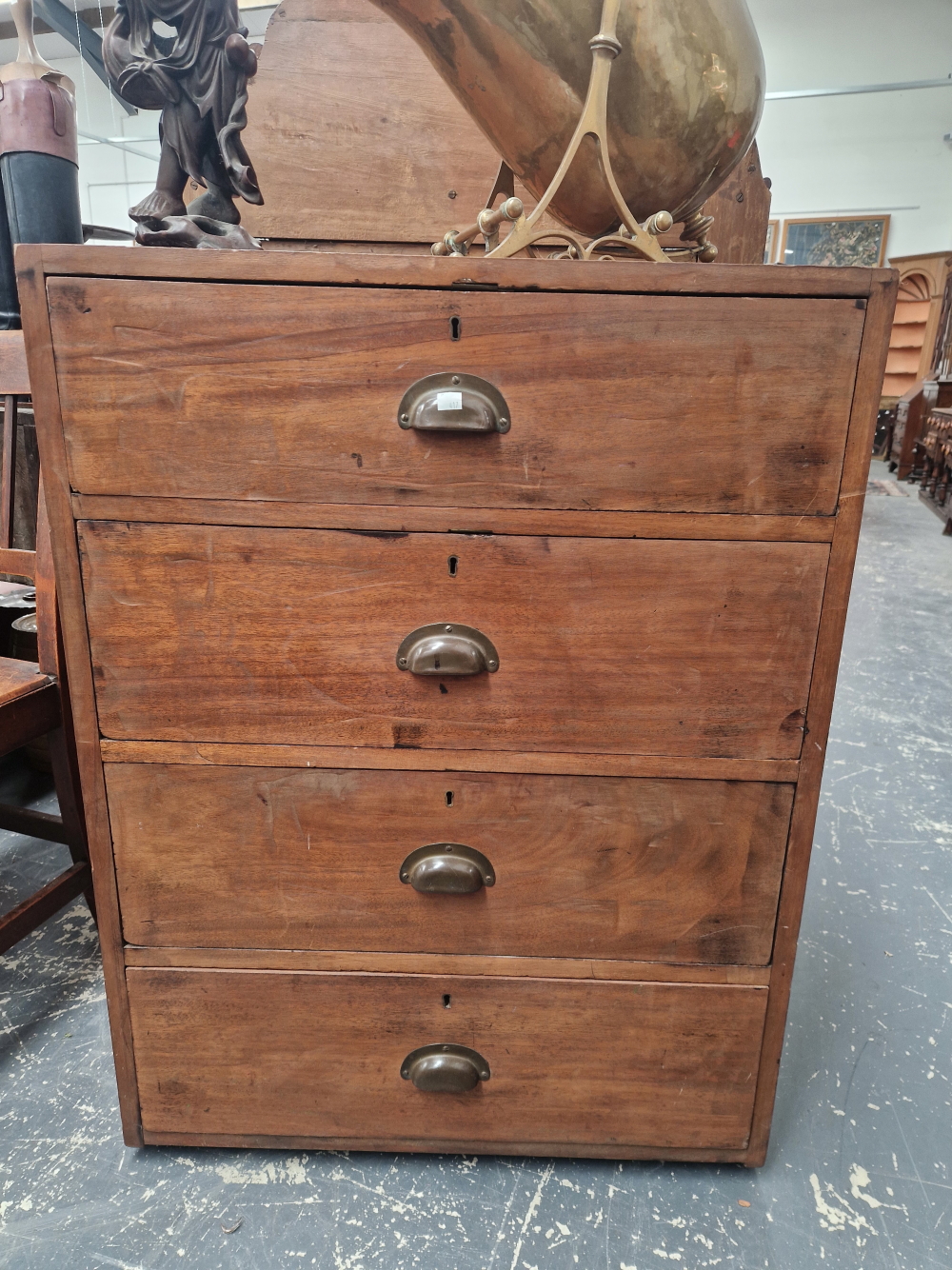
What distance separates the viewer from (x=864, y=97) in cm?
743

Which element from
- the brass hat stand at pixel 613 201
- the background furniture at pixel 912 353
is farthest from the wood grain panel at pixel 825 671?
the background furniture at pixel 912 353

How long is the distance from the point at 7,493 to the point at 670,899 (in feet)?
4.24

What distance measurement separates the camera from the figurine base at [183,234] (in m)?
0.74

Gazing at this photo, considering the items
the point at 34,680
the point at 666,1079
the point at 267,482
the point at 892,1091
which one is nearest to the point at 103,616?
the point at 267,482

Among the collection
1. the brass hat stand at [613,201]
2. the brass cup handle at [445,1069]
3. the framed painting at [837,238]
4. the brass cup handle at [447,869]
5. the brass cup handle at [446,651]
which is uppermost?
the framed painting at [837,238]

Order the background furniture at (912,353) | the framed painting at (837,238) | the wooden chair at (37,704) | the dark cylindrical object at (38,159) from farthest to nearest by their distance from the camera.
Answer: the framed painting at (837,238), the background furniture at (912,353), the dark cylindrical object at (38,159), the wooden chair at (37,704)

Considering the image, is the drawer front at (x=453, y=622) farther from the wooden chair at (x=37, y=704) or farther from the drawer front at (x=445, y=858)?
the wooden chair at (x=37, y=704)

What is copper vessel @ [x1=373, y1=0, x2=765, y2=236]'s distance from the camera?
0.75m

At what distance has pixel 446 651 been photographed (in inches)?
30.1

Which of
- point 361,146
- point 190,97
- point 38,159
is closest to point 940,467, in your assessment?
point 361,146

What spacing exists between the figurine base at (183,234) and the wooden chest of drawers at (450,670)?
0.08m

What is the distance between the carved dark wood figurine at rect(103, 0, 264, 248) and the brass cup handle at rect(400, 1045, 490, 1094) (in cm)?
95

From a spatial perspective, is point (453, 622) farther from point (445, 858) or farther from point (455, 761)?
point (445, 858)

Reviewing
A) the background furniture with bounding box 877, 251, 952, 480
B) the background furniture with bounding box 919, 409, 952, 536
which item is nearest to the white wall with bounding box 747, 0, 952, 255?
the background furniture with bounding box 877, 251, 952, 480
